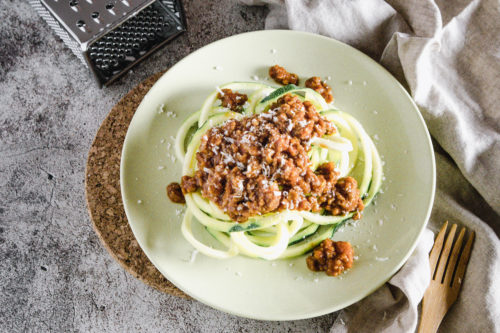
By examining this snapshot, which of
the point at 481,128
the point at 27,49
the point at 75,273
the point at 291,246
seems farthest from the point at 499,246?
the point at 27,49

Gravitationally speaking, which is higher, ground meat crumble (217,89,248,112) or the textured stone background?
ground meat crumble (217,89,248,112)

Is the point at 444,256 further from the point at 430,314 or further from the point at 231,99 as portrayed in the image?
the point at 231,99

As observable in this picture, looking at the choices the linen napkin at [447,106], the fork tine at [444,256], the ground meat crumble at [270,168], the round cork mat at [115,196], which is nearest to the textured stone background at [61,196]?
the round cork mat at [115,196]

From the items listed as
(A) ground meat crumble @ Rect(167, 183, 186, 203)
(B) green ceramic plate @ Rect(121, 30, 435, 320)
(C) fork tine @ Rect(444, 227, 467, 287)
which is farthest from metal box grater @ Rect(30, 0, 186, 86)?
(C) fork tine @ Rect(444, 227, 467, 287)

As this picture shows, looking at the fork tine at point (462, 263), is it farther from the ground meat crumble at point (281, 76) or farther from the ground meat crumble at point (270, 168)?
the ground meat crumble at point (281, 76)

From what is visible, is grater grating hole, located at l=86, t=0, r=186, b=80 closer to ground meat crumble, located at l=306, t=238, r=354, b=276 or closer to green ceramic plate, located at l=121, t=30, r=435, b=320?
green ceramic plate, located at l=121, t=30, r=435, b=320

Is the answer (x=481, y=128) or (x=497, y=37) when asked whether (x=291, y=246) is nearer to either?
(x=481, y=128)
